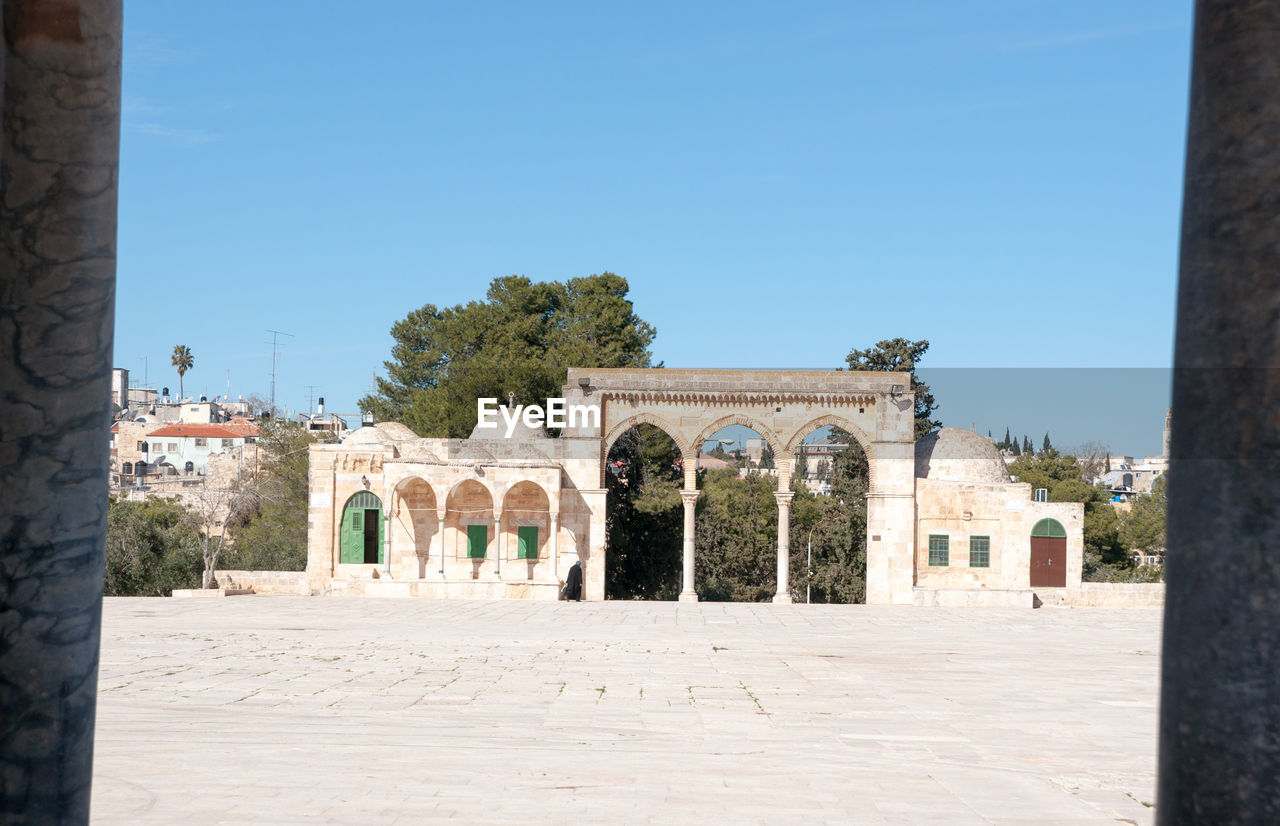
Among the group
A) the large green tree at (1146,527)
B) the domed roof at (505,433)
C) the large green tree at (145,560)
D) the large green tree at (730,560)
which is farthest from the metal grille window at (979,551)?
the large green tree at (1146,527)

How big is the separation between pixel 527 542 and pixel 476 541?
1350 millimetres

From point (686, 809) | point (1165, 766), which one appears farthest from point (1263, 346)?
point (686, 809)

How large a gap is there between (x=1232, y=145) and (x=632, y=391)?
2773 centimetres

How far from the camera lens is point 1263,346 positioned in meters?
1.98

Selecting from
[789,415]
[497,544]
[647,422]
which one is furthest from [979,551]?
[497,544]

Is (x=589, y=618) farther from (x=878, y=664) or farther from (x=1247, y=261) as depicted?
(x=1247, y=261)

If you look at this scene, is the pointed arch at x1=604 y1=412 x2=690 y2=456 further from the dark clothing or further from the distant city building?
the distant city building

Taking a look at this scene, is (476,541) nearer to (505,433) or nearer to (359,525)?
(359,525)

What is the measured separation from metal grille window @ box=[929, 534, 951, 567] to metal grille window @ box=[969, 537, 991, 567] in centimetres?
54

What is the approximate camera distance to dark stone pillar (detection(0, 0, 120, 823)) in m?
2.20

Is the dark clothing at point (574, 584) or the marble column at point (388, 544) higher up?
the marble column at point (388, 544)

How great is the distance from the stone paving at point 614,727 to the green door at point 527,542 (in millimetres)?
11514

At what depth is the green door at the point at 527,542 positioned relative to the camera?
2991 centimetres

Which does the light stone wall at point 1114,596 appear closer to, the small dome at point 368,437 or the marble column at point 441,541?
the marble column at point 441,541
